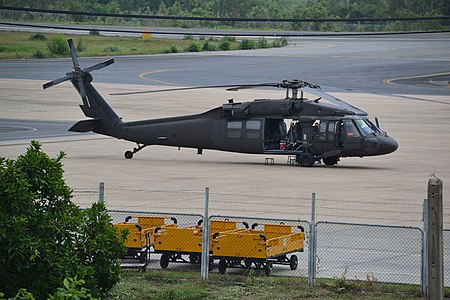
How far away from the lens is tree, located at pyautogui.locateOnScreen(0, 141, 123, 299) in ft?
41.9

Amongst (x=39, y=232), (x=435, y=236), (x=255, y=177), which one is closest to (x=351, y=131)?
(x=255, y=177)

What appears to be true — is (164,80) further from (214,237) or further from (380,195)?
(214,237)

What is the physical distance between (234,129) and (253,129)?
1.96 feet

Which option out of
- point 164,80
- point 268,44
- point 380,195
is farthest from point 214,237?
point 268,44

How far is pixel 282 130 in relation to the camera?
32719mm

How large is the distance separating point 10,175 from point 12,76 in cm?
5906

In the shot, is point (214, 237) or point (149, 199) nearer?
Answer: point (214, 237)

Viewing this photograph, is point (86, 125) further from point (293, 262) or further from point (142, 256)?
point (293, 262)

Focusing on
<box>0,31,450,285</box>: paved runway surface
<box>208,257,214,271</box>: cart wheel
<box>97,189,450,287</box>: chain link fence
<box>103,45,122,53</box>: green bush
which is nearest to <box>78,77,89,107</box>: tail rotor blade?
<box>0,31,450,285</box>: paved runway surface

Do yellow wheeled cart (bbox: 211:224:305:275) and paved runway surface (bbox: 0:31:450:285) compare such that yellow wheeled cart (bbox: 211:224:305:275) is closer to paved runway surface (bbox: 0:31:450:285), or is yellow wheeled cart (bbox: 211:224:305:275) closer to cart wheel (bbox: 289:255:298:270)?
cart wheel (bbox: 289:255:298:270)

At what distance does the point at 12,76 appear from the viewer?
232 feet

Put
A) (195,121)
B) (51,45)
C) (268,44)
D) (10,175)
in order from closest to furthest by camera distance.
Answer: (10,175), (195,121), (51,45), (268,44)

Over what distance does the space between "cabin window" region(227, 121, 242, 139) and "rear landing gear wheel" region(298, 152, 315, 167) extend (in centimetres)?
203

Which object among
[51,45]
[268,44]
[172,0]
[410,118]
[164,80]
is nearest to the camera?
[410,118]
